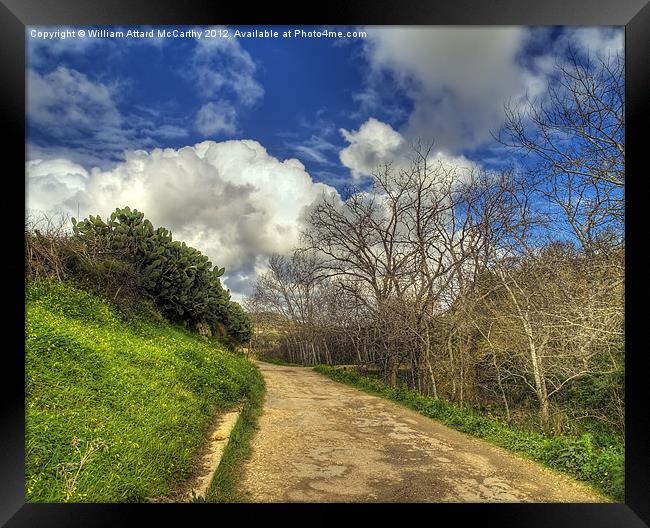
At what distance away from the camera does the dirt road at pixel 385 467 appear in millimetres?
2857

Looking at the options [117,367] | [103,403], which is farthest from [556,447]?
[117,367]

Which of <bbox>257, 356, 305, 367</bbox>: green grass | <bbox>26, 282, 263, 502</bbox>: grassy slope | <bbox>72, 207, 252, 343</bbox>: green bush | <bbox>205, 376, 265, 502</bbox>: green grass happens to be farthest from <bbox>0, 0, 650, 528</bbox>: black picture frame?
<bbox>257, 356, 305, 367</bbox>: green grass

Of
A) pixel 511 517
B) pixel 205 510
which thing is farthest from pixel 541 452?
pixel 205 510

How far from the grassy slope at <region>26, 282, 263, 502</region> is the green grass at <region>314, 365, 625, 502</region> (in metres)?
2.55

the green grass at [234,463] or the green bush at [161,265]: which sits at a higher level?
the green bush at [161,265]

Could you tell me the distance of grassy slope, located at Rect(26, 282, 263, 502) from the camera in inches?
96.4

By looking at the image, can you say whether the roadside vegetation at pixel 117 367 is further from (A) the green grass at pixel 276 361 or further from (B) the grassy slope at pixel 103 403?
(A) the green grass at pixel 276 361

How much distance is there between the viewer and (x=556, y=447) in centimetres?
335

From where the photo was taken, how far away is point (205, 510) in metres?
2.64

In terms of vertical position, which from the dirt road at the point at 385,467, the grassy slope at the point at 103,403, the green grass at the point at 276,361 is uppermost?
the grassy slope at the point at 103,403

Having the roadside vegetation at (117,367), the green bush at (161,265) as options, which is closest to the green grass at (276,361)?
the green bush at (161,265)

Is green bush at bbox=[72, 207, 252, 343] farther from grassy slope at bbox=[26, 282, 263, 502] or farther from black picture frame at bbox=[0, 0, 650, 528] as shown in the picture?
black picture frame at bbox=[0, 0, 650, 528]

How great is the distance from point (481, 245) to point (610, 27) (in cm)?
240
